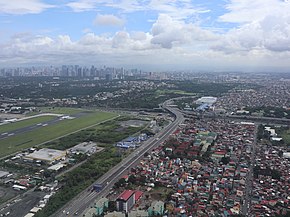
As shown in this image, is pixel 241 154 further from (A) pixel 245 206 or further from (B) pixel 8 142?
(B) pixel 8 142

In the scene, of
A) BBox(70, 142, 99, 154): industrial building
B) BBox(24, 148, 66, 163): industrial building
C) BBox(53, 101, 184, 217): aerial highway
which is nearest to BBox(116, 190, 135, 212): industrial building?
BBox(53, 101, 184, 217): aerial highway

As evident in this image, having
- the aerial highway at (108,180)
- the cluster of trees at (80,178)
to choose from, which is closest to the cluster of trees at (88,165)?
the cluster of trees at (80,178)

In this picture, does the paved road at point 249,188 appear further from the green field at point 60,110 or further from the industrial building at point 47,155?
the green field at point 60,110

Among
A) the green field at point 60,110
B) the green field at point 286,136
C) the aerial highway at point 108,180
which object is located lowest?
the aerial highway at point 108,180

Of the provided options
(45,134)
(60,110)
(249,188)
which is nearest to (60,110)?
(60,110)

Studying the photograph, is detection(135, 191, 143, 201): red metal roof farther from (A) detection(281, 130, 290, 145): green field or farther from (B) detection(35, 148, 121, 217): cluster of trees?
(A) detection(281, 130, 290, 145): green field

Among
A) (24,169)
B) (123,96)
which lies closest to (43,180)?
(24,169)
